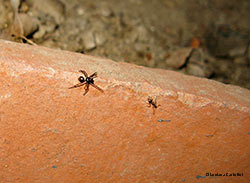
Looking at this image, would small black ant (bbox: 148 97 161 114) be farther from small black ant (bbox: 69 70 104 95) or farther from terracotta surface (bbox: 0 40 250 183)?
small black ant (bbox: 69 70 104 95)

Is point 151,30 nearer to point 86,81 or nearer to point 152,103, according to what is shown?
point 152,103

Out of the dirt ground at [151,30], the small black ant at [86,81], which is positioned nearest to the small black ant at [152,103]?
the small black ant at [86,81]

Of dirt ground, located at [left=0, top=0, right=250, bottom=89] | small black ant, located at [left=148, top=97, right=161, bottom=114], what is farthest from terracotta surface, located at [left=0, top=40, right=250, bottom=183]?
dirt ground, located at [left=0, top=0, right=250, bottom=89]

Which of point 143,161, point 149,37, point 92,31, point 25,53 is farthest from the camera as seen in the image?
point 149,37

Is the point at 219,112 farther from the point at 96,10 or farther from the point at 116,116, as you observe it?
the point at 96,10

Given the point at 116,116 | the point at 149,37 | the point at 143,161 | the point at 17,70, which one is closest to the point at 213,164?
the point at 143,161

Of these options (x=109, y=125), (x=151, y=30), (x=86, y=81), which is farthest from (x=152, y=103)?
(x=151, y=30)
